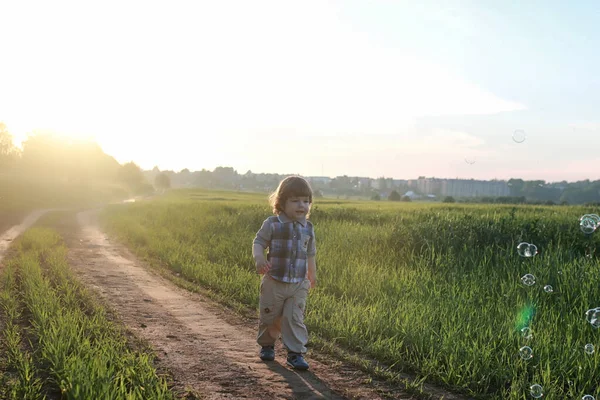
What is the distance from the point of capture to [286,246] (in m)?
5.30

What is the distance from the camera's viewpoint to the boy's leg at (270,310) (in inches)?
209

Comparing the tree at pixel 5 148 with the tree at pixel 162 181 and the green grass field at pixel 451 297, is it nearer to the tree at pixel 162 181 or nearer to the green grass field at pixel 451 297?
the green grass field at pixel 451 297

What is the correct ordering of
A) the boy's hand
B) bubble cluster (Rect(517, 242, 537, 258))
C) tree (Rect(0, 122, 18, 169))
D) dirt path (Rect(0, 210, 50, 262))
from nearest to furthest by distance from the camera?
the boy's hand
bubble cluster (Rect(517, 242, 537, 258))
dirt path (Rect(0, 210, 50, 262))
tree (Rect(0, 122, 18, 169))

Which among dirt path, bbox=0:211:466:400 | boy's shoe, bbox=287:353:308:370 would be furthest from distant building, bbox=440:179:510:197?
boy's shoe, bbox=287:353:308:370

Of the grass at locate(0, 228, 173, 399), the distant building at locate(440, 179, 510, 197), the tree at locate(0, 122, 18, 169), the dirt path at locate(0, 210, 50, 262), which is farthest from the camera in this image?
the distant building at locate(440, 179, 510, 197)

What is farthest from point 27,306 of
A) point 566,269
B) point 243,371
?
point 566,269

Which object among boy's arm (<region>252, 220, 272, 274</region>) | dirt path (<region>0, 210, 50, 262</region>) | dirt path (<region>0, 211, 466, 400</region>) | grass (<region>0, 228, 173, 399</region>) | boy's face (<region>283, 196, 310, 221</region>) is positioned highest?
boy's face (<region>283, 196, 310, 221</region>)

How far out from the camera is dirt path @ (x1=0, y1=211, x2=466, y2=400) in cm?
446

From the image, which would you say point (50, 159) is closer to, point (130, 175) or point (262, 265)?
point (130, 175)

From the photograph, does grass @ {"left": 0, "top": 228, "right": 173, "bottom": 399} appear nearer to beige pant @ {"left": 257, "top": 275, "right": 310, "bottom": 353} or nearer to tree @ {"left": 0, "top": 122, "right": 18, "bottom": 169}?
beige pant @ {"left": 257, "top": 275, "right": 310, "bottom": 353}

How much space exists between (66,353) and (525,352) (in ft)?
14.9

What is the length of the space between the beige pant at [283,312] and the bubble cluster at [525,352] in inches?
84.2

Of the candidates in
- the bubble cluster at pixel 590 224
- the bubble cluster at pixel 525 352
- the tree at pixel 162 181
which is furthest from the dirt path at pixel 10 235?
the tree at pixel 162 181

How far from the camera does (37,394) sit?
4.17 meters
